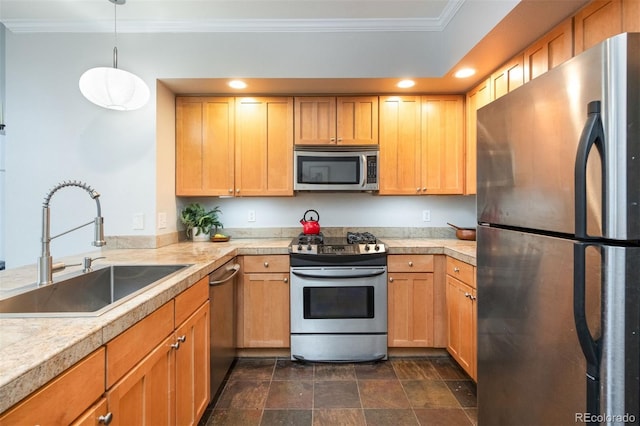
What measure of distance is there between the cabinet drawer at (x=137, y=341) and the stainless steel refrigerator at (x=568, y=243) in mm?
1332

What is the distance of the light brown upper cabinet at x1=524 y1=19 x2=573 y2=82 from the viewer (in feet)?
4.93

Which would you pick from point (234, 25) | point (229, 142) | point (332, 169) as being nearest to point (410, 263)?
point (332, 169)

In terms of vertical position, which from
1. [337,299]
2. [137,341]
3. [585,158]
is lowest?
[337,299]

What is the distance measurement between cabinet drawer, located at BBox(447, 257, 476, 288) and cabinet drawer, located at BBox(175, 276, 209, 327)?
1.63 metres

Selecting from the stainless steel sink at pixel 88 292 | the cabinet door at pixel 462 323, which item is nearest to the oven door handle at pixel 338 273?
the cabinet door at pixel 462 323

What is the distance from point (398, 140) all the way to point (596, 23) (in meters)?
1.40

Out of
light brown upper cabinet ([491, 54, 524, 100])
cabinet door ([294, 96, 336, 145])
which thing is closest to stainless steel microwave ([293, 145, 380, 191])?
cabinet door ([294, 96, 336, 145])

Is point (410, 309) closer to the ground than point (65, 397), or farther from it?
closer to the ground

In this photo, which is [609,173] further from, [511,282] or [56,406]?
[56,406]

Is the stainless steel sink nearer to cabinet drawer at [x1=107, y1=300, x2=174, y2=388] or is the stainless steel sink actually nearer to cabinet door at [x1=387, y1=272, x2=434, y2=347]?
cabinet drawer at [x1=107, y1=300, x2=174, y2=388]

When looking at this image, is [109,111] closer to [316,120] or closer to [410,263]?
[316,120]

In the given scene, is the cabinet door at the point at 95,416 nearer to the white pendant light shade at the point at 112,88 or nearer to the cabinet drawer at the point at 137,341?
the cabinet drawer at the point at 137,341

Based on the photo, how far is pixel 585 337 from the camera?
0.82 m

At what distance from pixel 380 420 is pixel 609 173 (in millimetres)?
1628
